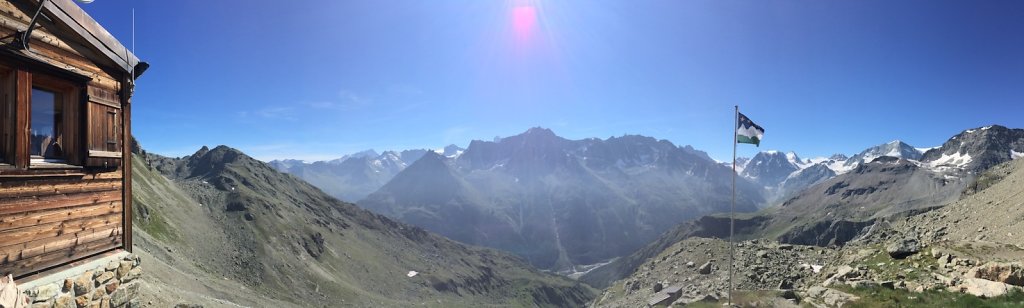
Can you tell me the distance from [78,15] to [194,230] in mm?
123736

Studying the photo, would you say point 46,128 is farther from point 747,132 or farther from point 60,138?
point 747,132

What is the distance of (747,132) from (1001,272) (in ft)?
43.3

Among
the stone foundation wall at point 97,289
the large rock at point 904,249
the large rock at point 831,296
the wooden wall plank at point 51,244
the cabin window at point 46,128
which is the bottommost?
the large rock at point 831,296

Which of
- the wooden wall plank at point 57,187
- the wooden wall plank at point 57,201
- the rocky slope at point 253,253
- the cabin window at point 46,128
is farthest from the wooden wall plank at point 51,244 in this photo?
the rocky slope at point 253,253

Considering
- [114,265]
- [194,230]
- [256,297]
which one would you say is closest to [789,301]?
[114,265]

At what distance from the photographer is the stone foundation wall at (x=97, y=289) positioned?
37.8 ft

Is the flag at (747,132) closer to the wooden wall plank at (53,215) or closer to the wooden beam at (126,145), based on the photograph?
the wooden beam at (126,145)

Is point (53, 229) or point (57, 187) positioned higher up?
point (57, 187)

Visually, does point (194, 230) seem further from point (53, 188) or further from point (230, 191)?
point (53, 188)

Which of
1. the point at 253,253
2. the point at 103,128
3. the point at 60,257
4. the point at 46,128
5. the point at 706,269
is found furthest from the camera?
the point at 253,253

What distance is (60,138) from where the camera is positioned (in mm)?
12234

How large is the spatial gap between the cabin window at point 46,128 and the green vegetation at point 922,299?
31.8m

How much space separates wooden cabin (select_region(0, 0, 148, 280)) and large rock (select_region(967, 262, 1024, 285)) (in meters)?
35.1

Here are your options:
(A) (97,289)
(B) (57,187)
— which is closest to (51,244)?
(B) (57,187)
